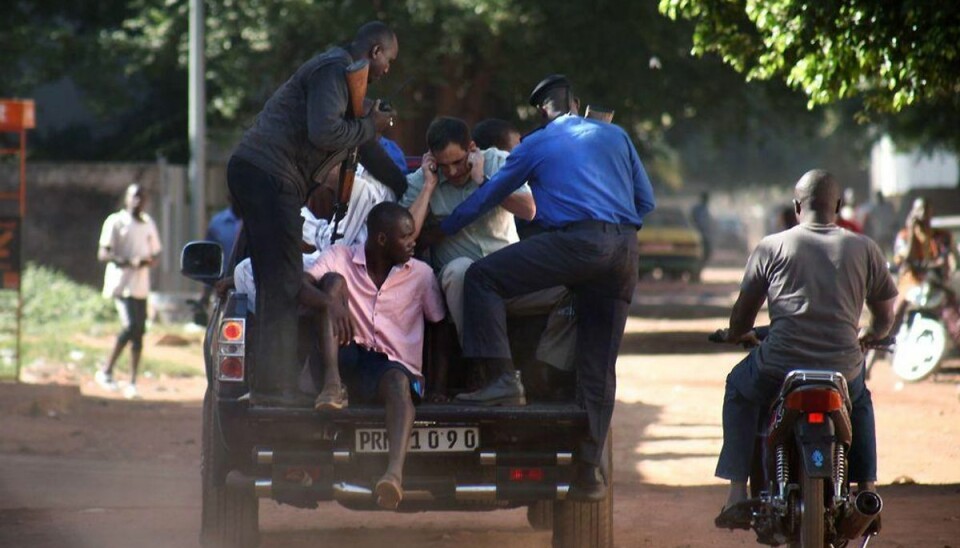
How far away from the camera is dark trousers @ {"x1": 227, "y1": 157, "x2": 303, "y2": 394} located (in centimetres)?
645

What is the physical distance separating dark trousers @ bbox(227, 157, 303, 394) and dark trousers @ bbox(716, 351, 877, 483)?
5.89 feet

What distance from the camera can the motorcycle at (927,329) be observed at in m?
15.9

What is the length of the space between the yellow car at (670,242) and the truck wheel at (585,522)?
1199 inches

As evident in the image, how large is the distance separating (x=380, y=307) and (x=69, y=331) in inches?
573

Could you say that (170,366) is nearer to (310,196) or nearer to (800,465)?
(310,196)

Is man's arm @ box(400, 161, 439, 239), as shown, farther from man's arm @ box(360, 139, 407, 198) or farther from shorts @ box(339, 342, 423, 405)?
shorts @ box(339, 342, 423, 405)

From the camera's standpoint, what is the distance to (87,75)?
26.0 meters

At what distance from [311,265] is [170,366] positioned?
1051 centimetres

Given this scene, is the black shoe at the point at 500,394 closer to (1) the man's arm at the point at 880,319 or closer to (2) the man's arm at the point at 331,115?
(2) the man's arm at the point at 331,115

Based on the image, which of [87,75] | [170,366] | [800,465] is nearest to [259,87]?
[87,75]

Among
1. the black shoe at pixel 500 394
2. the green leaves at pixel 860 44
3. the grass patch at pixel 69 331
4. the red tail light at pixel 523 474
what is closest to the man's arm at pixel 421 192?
the black shoe at pixel 500 394

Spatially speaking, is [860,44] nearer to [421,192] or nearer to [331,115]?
[421,192]

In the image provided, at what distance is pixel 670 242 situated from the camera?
38.0 meters

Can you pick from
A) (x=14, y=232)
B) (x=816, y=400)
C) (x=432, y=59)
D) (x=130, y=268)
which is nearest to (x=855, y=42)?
(x=816, y=400)
